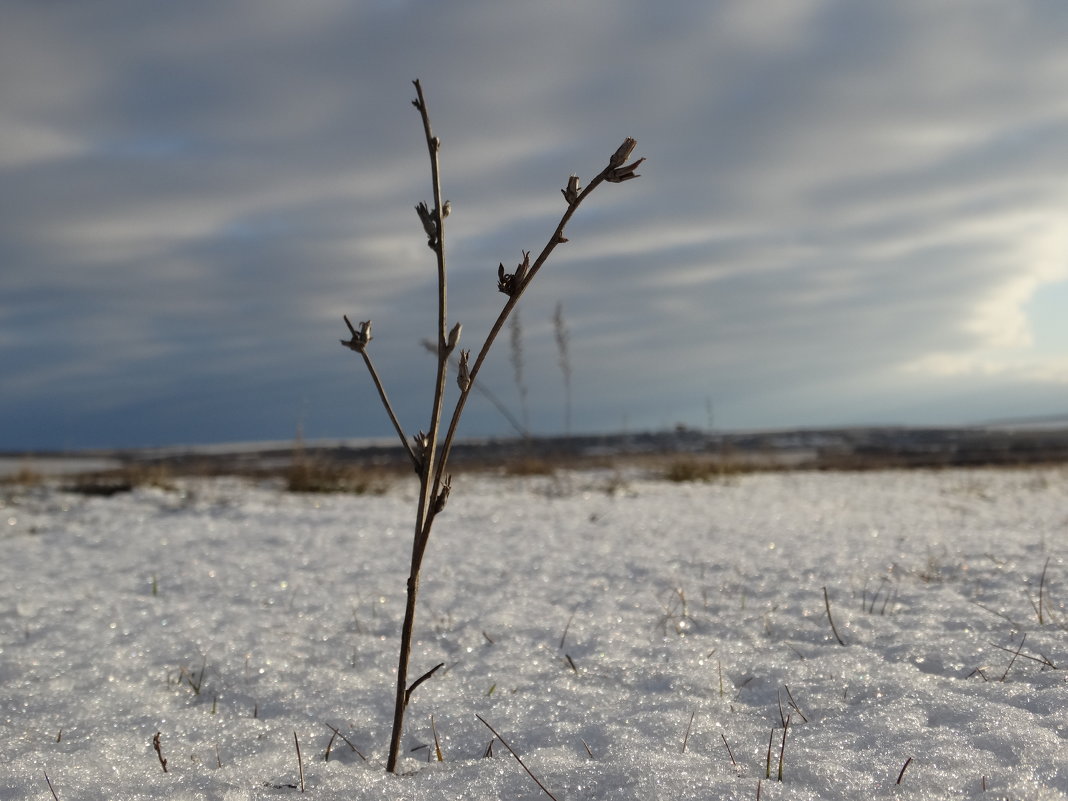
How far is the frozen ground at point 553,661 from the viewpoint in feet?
→ 4.77

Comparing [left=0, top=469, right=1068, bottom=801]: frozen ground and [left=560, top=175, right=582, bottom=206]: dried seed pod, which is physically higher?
[left=560, top=175, right=582, bottom=206]: dried seed pod

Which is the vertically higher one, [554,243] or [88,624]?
[554,243]

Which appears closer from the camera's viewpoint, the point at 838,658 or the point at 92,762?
the point at 92,762

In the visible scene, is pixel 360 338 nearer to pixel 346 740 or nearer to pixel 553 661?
pixel 346 740

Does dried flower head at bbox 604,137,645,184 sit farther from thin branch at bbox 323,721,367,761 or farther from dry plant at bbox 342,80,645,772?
thin branch at bbox 323,721,367,761

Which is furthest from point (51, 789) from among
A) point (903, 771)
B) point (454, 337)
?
point (903, 771)

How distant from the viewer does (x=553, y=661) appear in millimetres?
2283

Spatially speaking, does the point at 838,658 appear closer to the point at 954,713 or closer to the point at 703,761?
the point at 954,713

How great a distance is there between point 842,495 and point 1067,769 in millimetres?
5864

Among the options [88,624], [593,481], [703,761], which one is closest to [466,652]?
[703,761]

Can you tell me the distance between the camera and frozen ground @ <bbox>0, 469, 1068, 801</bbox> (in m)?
1.45

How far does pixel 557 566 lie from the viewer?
3.57 metres

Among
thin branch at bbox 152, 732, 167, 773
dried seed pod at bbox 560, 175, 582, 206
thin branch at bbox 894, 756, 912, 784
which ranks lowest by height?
thin branch at bbox 152, 732, 167, 773

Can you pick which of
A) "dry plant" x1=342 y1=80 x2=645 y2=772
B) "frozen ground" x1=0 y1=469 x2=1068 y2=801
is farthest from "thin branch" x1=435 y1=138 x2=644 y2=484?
"frozen ground" x1=0 y1=469 x2=1068 y2=801
